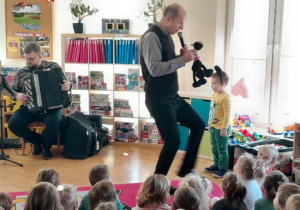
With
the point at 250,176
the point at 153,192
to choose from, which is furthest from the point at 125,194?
the point at 153,192

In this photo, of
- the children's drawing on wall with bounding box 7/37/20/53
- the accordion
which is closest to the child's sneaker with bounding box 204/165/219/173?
the accordion

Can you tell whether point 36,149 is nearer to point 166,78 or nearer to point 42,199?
point 166,78

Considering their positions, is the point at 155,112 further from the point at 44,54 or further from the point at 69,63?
the point at 44,54

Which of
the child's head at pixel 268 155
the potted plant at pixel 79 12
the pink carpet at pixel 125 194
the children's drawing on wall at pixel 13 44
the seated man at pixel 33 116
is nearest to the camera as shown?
the pink carpet at pixel 125 194

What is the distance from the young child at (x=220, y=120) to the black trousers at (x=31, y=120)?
1.79 meters

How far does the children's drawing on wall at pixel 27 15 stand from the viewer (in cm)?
586

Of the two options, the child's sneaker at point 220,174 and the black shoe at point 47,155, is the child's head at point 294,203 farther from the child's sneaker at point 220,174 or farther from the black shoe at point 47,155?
the black shoe at point 47,155

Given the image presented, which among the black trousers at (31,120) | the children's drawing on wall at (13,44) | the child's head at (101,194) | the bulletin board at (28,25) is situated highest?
the bulletin board at (28,25)

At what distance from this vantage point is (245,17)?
5098mm

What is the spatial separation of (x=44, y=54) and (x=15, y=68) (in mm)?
451

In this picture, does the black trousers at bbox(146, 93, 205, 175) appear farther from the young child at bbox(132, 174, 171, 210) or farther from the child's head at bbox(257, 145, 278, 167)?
the young child at bbox(132, 174, 171, 210)

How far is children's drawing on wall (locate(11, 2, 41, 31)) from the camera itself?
19.2 feet

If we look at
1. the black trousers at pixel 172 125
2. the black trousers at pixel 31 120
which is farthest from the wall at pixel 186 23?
the black trousers at pixel 172 125

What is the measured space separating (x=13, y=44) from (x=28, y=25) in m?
0.35
